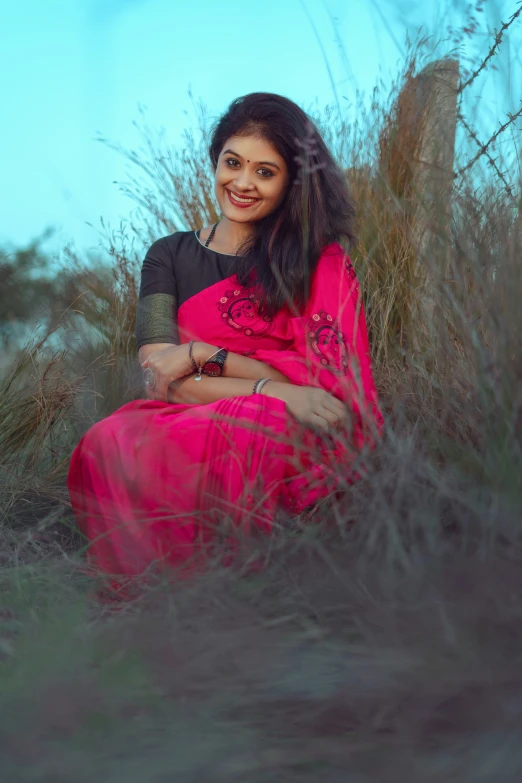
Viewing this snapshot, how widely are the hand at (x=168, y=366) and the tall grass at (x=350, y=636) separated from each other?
0.71 metres

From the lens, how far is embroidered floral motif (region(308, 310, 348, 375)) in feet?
6.50

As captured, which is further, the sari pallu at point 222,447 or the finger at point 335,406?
the finger at point 335,406

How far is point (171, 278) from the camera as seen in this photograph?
7.80ft

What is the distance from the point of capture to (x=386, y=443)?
59.1 inches

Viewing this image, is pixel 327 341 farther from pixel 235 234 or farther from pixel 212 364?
pixel 235 234

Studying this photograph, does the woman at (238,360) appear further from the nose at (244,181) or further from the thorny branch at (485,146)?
the thorny branch at (485,146)

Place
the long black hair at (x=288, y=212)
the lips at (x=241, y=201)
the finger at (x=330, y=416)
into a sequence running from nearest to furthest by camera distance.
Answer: the finger at (x=330, y=416) → the long black hair at (x=288, y=212) → the lips at (x=241, y=201)

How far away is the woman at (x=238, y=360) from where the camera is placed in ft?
5.40

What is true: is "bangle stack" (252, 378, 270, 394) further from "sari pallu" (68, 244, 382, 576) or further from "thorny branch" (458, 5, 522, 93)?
"thorny branch" (458, 5, 522, 93)

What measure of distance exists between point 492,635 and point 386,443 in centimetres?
54

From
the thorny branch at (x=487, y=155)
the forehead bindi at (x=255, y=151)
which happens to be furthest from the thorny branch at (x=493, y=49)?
the forehead bindi at (x=255, y=151)

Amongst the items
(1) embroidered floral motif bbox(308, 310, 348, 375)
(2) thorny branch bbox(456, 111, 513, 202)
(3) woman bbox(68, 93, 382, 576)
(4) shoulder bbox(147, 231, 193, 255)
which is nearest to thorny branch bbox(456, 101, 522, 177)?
(2) thorny branch bbox(456, 111, 513, 202)

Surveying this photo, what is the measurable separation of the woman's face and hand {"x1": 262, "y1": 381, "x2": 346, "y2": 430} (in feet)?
2.02

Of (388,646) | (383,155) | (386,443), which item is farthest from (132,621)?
(383,155)
